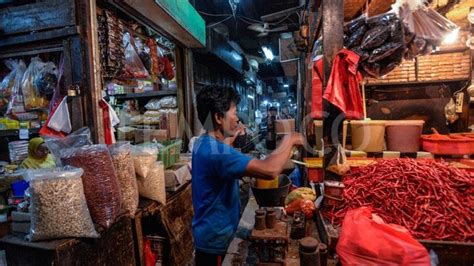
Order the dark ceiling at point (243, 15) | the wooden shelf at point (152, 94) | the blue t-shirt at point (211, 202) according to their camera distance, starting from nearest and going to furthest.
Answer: the blue t-shirt at point (211, 202) < the wooden shelf at point (152, 94) < the dark ceiling at point (243, 15)

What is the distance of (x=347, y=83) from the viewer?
9.34ft

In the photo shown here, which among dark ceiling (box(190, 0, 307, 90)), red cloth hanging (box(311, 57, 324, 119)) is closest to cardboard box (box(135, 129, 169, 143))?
red cloth hanging (box(311, 57, 324, 119))

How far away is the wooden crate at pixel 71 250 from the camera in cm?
223

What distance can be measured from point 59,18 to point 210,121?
251cm

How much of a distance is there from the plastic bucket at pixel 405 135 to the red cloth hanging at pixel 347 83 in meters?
1.08

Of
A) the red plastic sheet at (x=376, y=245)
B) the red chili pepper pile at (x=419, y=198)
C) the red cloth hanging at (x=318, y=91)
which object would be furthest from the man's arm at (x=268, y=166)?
the red cloth hanging at (x=318, y=91)

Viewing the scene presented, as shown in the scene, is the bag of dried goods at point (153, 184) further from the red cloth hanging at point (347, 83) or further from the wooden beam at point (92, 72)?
the red cloth hanging at point (347, 83)

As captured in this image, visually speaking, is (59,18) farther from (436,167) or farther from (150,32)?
(436,167)

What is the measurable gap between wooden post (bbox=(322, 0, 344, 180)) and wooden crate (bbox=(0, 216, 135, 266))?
2.53 metres

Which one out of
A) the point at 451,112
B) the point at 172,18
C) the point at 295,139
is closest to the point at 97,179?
the point at 295,139

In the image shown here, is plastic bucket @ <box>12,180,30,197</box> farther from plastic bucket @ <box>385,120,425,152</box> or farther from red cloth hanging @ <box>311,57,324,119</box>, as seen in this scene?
plastic bucket @ <box>385,120,425,152</box>

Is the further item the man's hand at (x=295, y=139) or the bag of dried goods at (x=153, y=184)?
the bag of dried goods at (x=153, y=184)

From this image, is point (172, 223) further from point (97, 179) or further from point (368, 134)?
point (368, 134)

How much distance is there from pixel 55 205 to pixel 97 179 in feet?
1.40
